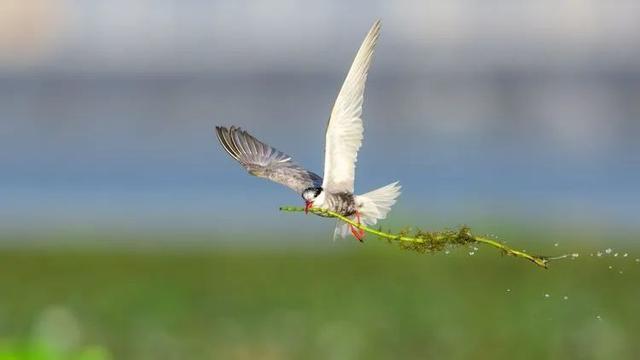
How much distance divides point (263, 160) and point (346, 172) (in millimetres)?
412

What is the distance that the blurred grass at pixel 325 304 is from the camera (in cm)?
491

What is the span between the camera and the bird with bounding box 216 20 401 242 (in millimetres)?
2922

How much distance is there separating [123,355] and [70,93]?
11919mm

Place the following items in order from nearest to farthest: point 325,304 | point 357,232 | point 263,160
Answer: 1. point 357,232
2. point 263,160
3. point 325,304

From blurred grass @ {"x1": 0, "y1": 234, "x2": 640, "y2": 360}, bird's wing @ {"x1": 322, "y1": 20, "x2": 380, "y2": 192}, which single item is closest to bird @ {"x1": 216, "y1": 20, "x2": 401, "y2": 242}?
bird's wing @ {"x1": 322, "y1": 20, "x2": 380, "y2": 192}

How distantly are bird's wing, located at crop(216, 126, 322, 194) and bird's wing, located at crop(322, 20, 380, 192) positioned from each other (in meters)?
0.06

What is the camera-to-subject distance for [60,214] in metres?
8.34

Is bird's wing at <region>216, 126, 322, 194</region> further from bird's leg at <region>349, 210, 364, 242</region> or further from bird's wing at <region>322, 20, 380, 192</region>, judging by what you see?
bird's leg at <region>349, 210, 364, 242</region>

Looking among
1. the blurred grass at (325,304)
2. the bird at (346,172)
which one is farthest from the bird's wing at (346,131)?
the blurred grass at (325,304)

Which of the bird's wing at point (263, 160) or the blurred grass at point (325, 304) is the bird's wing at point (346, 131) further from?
the blurred grass at point (325, 304)

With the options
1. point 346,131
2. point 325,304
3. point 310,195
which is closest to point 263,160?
point 346,131

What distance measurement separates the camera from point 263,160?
3.41 meters

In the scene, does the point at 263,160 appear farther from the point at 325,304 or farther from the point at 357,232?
the point at 325,304

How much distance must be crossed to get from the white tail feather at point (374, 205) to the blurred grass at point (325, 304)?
1392mm
